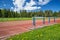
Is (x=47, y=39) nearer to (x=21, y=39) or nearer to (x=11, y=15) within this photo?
(x=21, y=39)

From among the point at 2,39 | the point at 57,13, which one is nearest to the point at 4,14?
the point at 57,13

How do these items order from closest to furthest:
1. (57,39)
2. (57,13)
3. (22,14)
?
(57,39), (57,13), (22,14)

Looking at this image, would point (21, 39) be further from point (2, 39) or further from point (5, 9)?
point (5, 9)

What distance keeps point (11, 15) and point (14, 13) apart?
9.82 ft

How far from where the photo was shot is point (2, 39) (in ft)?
22.9

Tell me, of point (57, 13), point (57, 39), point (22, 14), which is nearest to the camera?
point (57, 39)

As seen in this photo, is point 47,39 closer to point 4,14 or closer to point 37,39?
point 37,39

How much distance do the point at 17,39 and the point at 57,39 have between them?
5.64 ft

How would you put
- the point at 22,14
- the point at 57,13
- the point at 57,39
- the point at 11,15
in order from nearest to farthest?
the point at 57,39, the point at 57,13, the point at 11,15, the point at 22,14

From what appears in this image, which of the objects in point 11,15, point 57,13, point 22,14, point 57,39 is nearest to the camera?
point 57,39

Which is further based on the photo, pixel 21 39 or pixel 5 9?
pixel 5 9

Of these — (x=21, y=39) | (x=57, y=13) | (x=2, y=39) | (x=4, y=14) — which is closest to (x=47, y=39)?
(x=21, y=39)

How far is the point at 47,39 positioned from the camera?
6.57 m

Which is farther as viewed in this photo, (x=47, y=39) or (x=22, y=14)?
(x=22, y=14)
